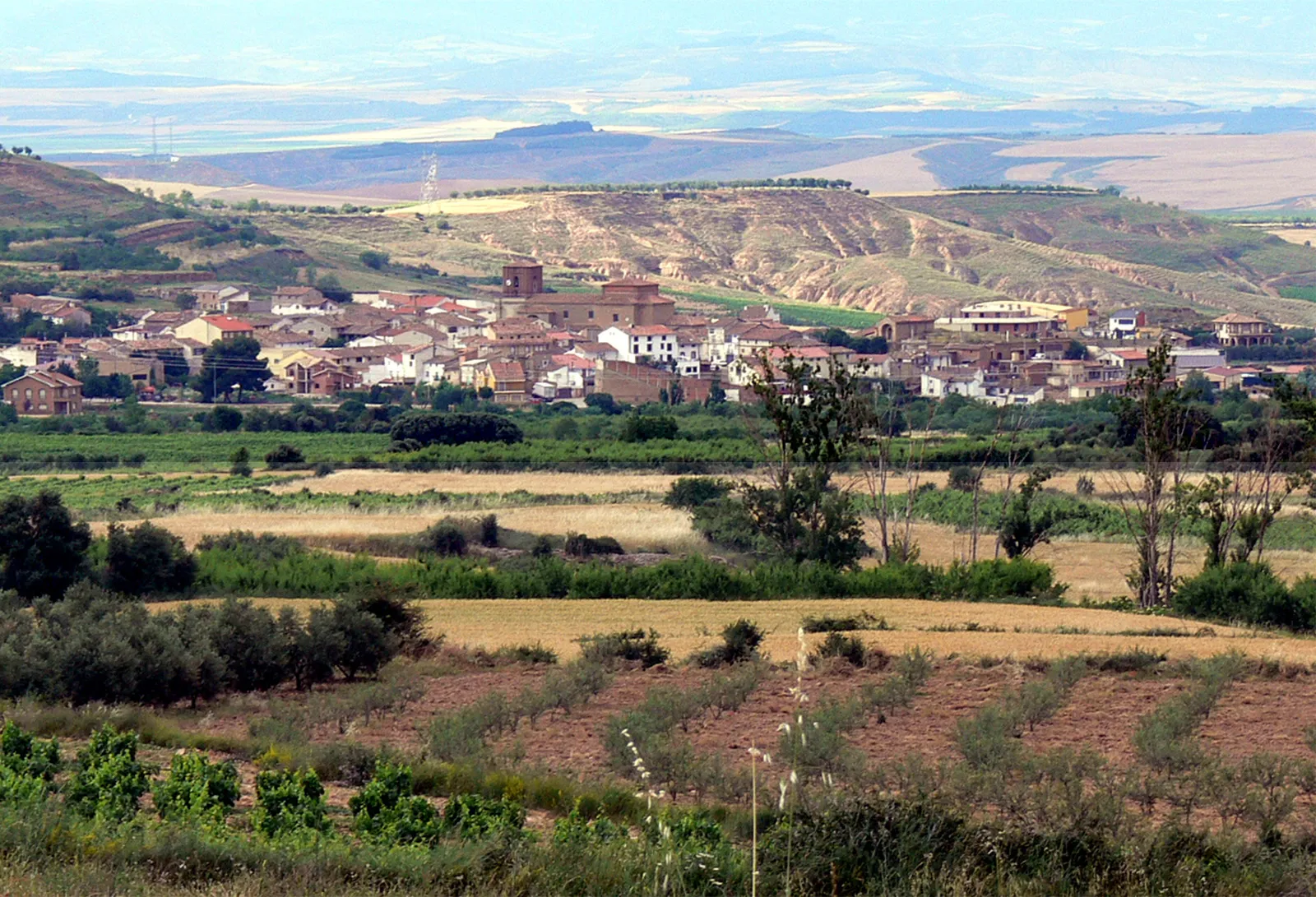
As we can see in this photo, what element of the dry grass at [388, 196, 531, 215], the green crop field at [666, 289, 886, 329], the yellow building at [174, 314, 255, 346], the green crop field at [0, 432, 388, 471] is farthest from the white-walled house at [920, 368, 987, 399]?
the dry grass at [388, 196, 531, 215]

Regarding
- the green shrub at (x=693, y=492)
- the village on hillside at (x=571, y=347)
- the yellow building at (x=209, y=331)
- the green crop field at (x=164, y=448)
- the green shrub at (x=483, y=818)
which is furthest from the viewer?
the yellow building at (x=209, y=331)

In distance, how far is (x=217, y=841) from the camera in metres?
8.79

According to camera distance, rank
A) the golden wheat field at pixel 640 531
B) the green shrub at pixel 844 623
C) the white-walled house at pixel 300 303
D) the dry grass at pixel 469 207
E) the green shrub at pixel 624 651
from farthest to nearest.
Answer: the dry grass at pixel 469 207
the white-walled house at pixel 300 303
the golden wheat field at pixel 640 531
the green shrub at pixel 844 623
the green shrub at pixel 624 651

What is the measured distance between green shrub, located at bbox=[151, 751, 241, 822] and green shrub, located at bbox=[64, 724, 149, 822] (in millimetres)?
145

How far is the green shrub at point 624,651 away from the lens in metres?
16.5

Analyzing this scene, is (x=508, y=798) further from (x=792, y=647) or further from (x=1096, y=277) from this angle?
(x=1096, y=277)

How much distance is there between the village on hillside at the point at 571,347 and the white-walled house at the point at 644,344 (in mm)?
97

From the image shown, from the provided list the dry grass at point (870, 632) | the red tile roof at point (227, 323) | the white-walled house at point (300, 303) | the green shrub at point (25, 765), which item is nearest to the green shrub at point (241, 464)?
the dry grass at point (870, 632)

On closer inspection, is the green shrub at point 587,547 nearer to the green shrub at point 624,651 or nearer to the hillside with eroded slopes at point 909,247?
the green shrub at point 624,651

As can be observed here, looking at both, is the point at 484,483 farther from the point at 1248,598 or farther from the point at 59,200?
the point at 59,200

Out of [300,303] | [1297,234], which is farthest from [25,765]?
[1297,234]

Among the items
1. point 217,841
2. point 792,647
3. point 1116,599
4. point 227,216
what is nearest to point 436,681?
point 792,647

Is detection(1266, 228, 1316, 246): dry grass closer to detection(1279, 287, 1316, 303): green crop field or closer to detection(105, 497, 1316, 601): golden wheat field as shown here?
detection(1279, 287, 1316, 303): green crop field

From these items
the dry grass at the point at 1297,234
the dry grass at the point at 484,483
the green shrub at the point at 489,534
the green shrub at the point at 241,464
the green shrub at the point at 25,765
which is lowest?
the green shrub at the point at 241,464
